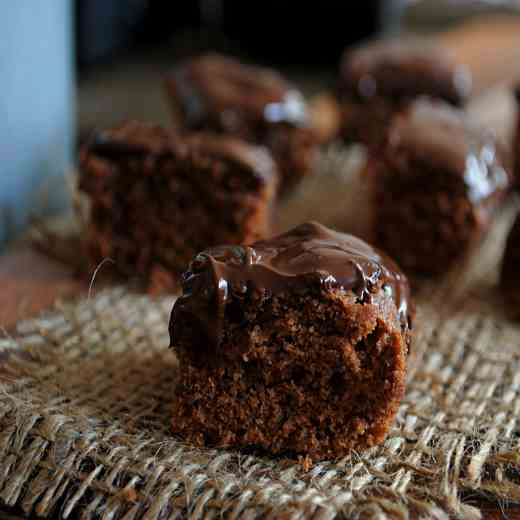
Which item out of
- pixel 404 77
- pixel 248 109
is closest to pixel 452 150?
pixel 248 109

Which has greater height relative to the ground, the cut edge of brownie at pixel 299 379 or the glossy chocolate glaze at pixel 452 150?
the glossy chocolate glaze at pixel 452 150

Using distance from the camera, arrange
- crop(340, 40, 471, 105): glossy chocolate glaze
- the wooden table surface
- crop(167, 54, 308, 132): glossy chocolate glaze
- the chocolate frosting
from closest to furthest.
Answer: the chocolate frosting, the wooden table surface, crop(167, 54, 308, 132): glossy chocolate glaze, crop(340, 40, 471, 105): glossy chocolate glaze

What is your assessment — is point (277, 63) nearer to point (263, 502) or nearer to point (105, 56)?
point (105, 56)

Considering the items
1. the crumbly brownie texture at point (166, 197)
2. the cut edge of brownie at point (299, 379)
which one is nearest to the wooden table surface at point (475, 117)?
the crumbly brownie texture at point (166, 197)

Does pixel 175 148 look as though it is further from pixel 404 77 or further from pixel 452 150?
pixel 404 77

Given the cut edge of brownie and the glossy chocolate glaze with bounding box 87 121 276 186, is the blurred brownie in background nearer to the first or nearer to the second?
the glossy chocolate glaze with bounding box 87 121 276 186

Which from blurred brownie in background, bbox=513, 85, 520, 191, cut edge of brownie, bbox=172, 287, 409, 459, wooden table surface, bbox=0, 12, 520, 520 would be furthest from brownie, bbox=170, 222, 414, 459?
blurred brownie in background, bbox=513, 85, 520, 191

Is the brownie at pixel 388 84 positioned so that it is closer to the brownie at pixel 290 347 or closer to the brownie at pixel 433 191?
the brownie at pixel 433 191
